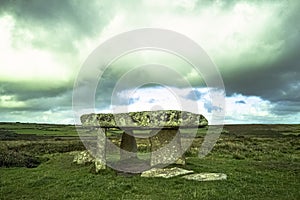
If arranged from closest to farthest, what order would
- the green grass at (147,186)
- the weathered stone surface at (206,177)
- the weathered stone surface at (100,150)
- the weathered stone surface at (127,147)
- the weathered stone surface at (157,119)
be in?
the green grass at (147,186) → the weathered stone surface at (206,177) → the weathered stone surface at (157,119) → the weathered stone surface at (100,150) → the weathered stone surface at (127,147)

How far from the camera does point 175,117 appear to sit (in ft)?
58.1

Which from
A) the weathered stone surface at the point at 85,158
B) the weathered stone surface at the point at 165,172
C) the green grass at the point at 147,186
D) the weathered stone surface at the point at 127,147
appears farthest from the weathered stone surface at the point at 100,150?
the weathered stone surface at the point at 127,147

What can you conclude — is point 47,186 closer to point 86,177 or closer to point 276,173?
point 86,177

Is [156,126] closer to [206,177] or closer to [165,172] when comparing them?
[165,172]

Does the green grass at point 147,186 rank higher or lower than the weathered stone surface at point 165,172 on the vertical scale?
lower

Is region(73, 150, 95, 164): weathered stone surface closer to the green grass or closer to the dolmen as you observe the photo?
the green grass

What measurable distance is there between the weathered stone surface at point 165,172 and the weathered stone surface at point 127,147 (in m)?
6.47

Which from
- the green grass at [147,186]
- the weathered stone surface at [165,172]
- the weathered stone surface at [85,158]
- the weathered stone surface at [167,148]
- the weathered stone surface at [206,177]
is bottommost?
the green grass at [147,186]

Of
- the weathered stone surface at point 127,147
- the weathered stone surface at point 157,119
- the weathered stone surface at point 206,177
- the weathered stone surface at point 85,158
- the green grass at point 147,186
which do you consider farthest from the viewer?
the weathered stone surface at point 127,147

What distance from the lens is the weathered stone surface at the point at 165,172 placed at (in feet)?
54.3

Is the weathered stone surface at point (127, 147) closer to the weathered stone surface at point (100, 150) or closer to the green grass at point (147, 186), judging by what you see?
the weathered stone surface at point (100, 150)

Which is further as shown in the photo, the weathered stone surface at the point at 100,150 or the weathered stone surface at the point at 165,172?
the weathered stone surface at the point at 100,150

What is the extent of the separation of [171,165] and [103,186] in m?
5.31

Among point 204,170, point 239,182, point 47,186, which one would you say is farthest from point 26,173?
point 239,182
